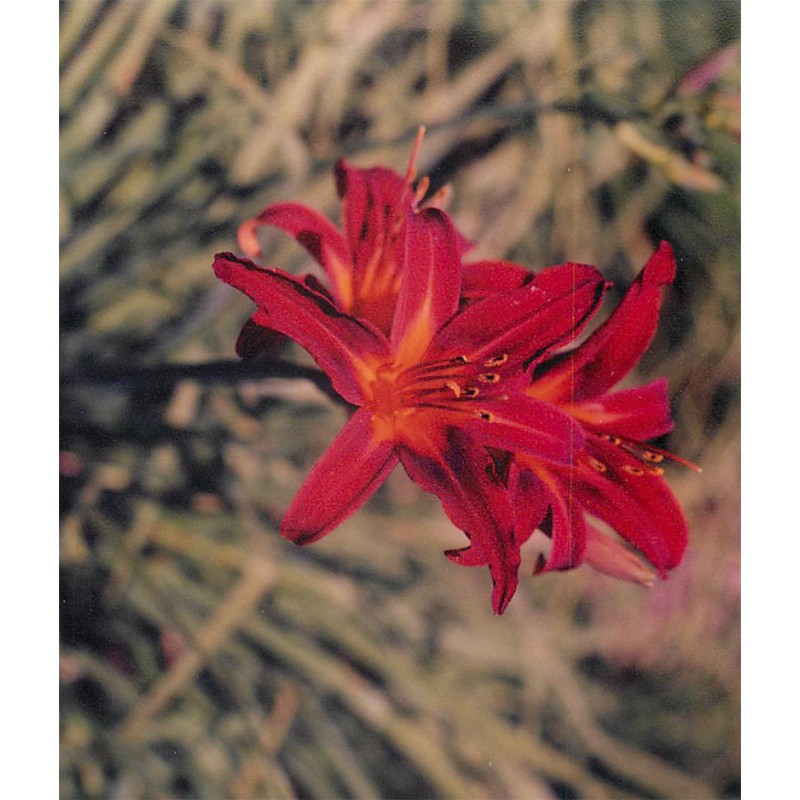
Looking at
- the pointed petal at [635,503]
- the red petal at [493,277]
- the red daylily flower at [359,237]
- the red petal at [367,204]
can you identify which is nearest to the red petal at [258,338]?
the red daylily flower at [359,237]

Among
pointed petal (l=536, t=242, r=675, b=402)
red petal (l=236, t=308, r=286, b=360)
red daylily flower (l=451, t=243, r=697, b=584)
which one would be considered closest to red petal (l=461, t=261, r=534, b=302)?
red daylily flower (l=451, t=243, r=697, b=584)

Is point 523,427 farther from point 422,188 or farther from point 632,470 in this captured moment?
point 422,188

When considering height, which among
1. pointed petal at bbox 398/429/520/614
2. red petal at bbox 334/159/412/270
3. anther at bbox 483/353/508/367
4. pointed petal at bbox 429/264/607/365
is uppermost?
red petal at bbox 334/159/412/270

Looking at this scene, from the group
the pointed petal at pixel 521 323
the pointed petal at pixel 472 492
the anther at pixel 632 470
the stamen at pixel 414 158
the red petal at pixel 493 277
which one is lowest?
the pointed petal at pixel 472 492

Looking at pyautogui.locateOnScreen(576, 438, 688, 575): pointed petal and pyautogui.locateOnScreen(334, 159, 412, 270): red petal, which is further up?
pyautogui.locateOnScreen(334, 159, 412, 270): red petal

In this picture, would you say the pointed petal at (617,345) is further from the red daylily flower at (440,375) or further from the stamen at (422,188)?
the stamen at (422,188)

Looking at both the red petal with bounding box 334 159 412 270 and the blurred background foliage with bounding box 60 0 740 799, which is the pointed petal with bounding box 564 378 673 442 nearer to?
the blurred background foliage with bounding box 60 0 740 799

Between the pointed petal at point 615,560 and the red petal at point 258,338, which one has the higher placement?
the red petal at point 258,338

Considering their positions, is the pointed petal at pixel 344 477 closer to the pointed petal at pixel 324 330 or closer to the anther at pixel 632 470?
the pointed petal at pixel 324 330
